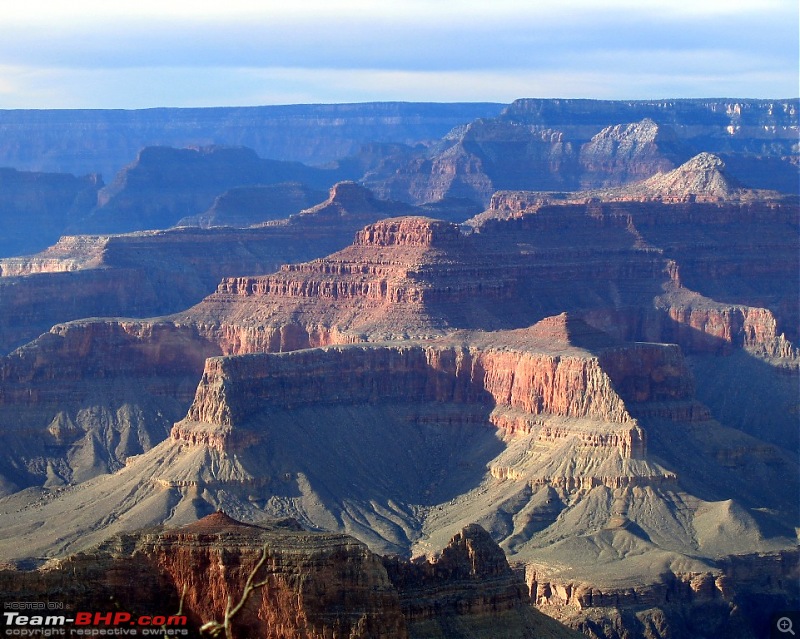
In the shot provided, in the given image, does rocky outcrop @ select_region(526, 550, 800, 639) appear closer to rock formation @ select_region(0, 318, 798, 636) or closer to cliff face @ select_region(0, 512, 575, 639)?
rock formation @ select_region(0, 318, 798, 636)

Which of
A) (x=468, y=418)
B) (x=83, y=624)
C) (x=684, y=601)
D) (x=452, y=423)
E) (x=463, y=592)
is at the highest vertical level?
(x=83, y=624)

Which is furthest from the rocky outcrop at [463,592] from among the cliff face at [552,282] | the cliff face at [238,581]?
the cliff face at [552,282]

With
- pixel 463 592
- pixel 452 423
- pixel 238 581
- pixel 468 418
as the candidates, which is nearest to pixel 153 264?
pixel 452 423

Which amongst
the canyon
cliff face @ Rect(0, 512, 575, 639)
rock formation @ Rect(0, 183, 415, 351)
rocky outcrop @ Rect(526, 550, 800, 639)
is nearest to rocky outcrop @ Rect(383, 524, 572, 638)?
the canyon

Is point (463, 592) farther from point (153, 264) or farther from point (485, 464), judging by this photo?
point (153, 264)

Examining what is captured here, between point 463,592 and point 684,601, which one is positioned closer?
point 463,592

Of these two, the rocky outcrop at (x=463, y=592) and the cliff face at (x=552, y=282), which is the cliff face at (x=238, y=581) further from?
the cliff face at (x=552, y=282)
